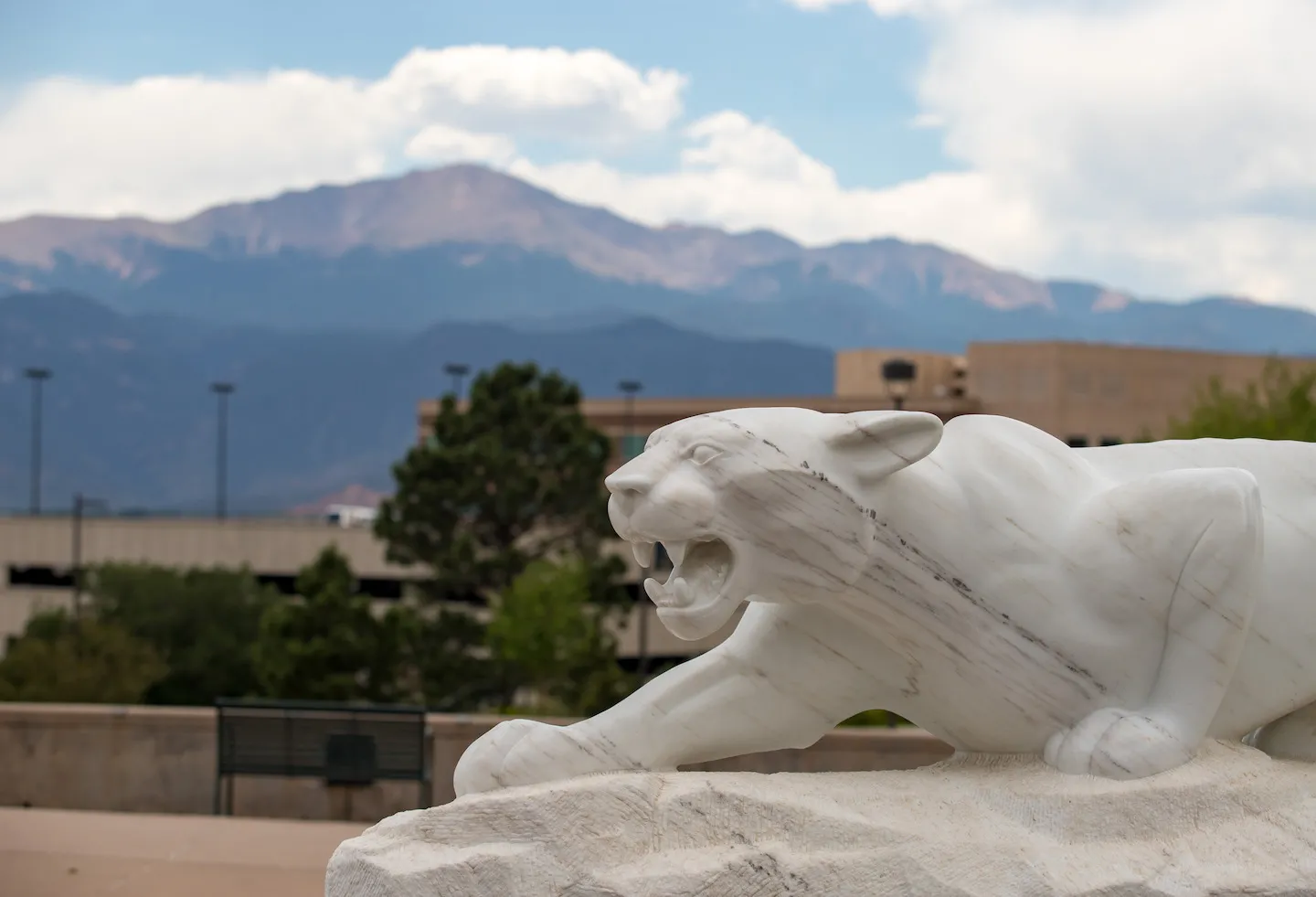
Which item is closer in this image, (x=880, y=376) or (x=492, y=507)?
(x=492, y=507)

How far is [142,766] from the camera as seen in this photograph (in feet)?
31.0

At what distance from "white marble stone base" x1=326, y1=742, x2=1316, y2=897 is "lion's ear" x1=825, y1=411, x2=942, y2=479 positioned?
2.95ft

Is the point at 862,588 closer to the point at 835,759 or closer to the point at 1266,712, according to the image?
the point at 1266,712

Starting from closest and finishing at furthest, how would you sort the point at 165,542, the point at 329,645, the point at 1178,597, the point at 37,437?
the point at 1178,597 → the point at 329,645 → the point at 165,542 → the point at 37,437

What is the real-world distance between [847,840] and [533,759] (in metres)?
0.90

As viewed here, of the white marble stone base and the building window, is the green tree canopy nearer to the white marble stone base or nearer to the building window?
the building window

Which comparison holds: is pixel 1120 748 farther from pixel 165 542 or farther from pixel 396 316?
pixel 396 316

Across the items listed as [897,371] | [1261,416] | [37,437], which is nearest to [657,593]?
[897,371]

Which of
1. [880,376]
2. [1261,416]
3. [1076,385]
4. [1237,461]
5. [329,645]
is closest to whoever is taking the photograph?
[1237,461]

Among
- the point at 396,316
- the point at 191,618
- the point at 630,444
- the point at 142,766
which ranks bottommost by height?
the point at 191,618

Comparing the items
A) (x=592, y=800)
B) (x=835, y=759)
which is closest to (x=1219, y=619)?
(x=592, y=800)

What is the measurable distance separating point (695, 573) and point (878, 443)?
0.61 m

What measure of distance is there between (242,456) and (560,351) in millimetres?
36591

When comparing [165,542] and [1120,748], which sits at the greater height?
[1120,748]
